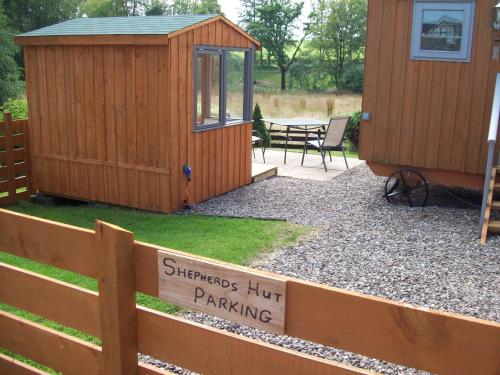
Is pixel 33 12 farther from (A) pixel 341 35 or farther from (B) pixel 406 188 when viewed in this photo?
(B) pixel 406 188

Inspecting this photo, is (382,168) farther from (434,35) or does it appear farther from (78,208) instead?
(78,208)

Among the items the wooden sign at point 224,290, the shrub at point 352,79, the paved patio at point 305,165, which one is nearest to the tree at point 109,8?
the shrub at point 352,79

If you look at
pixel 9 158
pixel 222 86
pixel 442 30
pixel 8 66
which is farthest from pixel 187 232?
pixel 8 66

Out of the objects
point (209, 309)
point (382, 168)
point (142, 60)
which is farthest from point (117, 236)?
point (382, 168)

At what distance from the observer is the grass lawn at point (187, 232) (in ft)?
18.2

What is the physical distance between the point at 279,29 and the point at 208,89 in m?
47.4

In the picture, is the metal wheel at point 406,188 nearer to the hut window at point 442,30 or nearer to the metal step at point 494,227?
the metal step at point 494,227

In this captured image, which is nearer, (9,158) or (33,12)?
(9,158)

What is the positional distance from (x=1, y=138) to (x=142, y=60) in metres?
2.48

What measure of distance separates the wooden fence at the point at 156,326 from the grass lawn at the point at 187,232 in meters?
2.39

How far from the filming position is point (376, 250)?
19.3 feet

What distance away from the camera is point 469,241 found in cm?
614

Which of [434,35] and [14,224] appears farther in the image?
[434,35]

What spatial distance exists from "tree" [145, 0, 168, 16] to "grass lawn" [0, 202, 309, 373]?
159 ft
